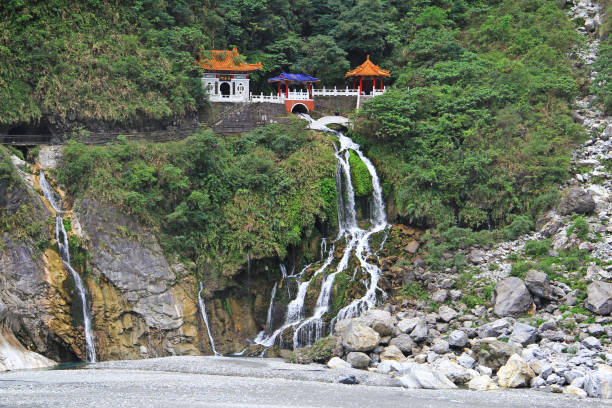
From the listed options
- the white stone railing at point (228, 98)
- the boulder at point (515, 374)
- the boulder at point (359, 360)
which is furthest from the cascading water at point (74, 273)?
the boulder at point (515, 374)

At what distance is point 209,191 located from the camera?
29328 millimetres

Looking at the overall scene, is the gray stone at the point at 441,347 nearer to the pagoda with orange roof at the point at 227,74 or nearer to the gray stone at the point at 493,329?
the gray stone at the point at 493,329

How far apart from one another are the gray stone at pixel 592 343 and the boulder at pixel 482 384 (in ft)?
12.9

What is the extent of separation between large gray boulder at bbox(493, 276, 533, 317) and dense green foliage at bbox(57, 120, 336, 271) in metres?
9.81

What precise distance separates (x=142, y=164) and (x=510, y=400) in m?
19.2

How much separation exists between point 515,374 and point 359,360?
5404 mm

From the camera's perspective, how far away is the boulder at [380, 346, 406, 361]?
21.1 metres

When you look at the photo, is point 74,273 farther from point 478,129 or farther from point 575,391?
point 478,129

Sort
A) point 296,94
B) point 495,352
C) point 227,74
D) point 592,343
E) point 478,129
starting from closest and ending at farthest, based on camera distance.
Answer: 1. point 495,352
2. point 592,343
3. point 478,129
4. point 227,74
5. point 296,94

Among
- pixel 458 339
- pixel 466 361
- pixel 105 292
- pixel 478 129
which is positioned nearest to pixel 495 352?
pixel 466 361

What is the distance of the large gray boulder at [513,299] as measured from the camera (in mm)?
23016

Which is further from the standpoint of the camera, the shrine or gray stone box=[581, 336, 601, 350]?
the shrine

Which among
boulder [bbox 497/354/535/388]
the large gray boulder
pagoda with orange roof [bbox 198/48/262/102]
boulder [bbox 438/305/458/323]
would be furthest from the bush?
pagoda with orange roof [bbox 198/48/262/102]

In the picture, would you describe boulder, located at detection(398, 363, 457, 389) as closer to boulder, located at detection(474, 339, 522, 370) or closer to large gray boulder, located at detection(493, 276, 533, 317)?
boulder, located at detection(474, 339, 522, 370)
